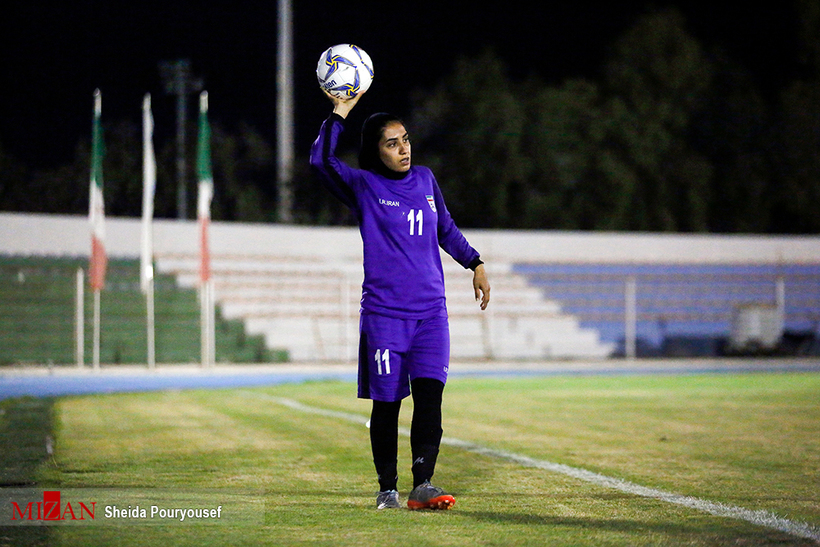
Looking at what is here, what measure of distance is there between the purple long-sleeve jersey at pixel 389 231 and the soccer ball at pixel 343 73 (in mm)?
186

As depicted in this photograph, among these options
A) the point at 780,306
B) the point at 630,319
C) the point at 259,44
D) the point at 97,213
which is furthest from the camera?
the point at 259,44

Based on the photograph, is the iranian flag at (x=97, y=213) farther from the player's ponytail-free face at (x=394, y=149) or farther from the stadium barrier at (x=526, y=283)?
the player's ponytail-free face at (x=394, y=149)

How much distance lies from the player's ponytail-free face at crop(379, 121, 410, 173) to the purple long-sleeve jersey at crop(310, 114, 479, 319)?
70 millimetres

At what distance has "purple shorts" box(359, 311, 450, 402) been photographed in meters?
4.94

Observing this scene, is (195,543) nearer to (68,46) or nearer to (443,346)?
(443,346)

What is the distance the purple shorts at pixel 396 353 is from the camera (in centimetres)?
494

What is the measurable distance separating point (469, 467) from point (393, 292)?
1582 mm

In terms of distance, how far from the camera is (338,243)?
26219 millimetres

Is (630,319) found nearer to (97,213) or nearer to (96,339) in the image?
(96,339)

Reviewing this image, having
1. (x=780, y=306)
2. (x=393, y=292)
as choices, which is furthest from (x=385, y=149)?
(x=780, y=306)

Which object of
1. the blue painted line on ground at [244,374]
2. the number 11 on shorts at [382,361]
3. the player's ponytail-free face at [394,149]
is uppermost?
the player's ponytail-free face at [394,149]

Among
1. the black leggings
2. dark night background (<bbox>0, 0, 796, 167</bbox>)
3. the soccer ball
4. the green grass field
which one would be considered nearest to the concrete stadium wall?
the green grass field

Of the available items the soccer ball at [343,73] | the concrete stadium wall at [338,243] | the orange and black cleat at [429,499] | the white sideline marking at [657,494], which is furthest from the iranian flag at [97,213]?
the orange and black cleat at [429,499]

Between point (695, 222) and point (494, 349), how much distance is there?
48.9 feet
